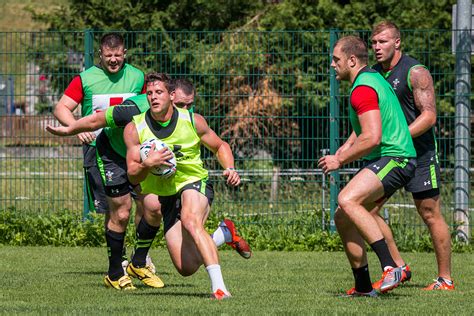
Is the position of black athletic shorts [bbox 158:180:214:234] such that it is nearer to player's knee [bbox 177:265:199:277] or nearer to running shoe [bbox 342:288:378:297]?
player's knee [bbox 177:265:199:277]

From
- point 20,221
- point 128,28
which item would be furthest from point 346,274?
point 128,28

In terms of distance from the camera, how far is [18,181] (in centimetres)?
1488

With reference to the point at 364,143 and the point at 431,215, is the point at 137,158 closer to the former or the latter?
the point at 364,143

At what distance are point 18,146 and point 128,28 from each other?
14107 mm

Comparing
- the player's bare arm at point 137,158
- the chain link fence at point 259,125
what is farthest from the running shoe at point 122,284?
the chain link fence at point 259,125

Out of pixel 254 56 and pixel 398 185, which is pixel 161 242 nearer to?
pixel 254 56

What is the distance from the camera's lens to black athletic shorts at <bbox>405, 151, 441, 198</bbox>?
32.0 feet

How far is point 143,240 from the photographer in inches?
389

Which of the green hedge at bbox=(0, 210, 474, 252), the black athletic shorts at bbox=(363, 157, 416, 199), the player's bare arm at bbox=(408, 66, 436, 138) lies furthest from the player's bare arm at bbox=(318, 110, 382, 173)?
the green hedge at bbox=(0, 210, 474, 252)

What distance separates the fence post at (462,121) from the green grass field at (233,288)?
29.8 inches

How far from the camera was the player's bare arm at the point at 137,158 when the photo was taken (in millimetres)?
8469

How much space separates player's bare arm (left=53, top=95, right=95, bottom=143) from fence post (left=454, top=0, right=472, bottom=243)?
5152 mm

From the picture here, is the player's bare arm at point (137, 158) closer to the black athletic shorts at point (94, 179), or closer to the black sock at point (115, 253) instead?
the black sock at point (115, 253)

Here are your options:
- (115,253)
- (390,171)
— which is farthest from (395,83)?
(115,253)
